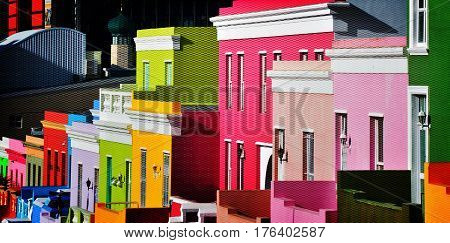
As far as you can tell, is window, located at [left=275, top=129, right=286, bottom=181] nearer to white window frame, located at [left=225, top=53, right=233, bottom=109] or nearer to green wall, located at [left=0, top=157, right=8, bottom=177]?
white window frame, located at [left=225, top=53, right=233, bottom=109]

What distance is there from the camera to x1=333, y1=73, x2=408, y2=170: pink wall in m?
30.1

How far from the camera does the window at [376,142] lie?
102ft

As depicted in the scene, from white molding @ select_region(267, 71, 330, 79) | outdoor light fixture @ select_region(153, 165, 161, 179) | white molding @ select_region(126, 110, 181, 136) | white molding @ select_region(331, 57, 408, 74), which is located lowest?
outdoor light fixture @ select_region(153, 165, 161, 179)

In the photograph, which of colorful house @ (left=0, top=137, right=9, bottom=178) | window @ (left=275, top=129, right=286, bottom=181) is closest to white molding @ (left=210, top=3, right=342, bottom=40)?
window @ (left=275, top=129, right=286, bottom=181)

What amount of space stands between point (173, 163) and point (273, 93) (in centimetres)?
597

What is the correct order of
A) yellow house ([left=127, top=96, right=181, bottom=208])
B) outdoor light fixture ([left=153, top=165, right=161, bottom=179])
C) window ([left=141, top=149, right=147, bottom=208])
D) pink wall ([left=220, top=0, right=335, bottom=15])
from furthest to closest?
window ([left=141, top=149, right=147, bottom=208])
outdoor light fixture ([left=153, top=165, right=161, bottom=179])
yellow house ([left=127, top=96, right=181, bottom=208])
pink wall ([left=220, top=0, right=335, bottom=15])

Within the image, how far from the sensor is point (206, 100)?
4669 cm

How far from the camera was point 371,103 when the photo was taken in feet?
103

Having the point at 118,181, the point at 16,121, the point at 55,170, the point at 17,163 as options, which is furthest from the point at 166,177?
the point at 16,121

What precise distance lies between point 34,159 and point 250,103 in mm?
23175

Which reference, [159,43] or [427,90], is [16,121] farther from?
[427,90]

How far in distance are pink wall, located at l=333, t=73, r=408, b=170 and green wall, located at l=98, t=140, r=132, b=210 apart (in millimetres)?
15426

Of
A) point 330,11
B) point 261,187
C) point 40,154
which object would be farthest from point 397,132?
point 40,154

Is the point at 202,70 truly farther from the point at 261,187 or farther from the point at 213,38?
the point at 261,187
